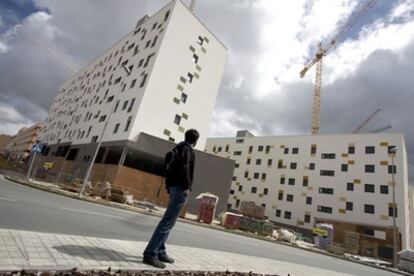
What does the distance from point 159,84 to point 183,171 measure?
97.7 feet

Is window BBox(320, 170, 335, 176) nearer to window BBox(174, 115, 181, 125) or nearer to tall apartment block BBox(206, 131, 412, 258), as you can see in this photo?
tall apartment block BBox(206, 131, 412, 258)

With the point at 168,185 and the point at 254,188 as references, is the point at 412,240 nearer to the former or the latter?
the point at 254,188

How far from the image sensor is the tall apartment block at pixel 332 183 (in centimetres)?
3559

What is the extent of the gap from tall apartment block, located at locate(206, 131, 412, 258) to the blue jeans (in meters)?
39.9

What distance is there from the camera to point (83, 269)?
9.14ft

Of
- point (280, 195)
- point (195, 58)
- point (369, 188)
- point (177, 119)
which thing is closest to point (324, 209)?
point (369, 188)

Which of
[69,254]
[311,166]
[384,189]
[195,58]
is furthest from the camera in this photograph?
[311,166]

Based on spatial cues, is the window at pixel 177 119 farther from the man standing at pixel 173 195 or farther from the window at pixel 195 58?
the man standing at pixel 173 195

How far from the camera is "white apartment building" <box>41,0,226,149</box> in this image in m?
31.2

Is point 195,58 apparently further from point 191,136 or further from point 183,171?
point 183,171

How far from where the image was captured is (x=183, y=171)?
372 cm

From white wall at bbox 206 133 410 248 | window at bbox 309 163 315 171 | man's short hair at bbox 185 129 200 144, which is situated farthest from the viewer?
window at bbox 309 163 315 171

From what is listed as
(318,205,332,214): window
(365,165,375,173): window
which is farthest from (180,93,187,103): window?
(365,165,375,173): window

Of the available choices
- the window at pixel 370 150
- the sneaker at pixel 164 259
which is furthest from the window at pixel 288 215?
the sneaker at pixel 164 259
